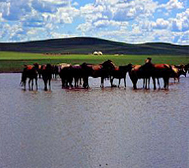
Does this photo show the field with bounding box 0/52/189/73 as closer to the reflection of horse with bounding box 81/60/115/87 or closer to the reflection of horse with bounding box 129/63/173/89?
the reflection of horse with bounding box 81/60/115/87

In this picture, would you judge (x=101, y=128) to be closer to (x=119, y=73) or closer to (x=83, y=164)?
(x=83, y=164)

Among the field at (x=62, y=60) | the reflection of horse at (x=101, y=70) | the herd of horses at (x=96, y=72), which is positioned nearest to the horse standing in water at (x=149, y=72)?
the herd of horses at (x=96, y=72)

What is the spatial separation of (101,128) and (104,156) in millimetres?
3666

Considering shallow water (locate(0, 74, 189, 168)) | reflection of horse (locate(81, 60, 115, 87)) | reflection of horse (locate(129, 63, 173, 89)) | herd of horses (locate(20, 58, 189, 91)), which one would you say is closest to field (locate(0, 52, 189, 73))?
reflection of horse (locate(81, 60, 115, 87))

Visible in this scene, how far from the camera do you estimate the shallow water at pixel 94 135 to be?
10461 millimetres

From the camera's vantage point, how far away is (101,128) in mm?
14438

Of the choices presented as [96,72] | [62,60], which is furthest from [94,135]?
[62,60]

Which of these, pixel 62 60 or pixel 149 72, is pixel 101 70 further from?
pixel 62 60

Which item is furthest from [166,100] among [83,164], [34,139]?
[83,164]

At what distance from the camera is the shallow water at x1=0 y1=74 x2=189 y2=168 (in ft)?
34.3

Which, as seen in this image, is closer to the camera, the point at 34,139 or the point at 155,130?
the point at 34,139

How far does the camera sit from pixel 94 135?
1327cm

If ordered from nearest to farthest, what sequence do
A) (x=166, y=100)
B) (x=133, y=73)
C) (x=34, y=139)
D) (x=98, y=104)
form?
1. (x=34, y=139)
2. (x=98, y=104)
3. (x=166, y=100)
4. (x=133, y=73)

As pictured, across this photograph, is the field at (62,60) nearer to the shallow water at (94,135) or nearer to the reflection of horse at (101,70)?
the reflection of horse at (101,70)
